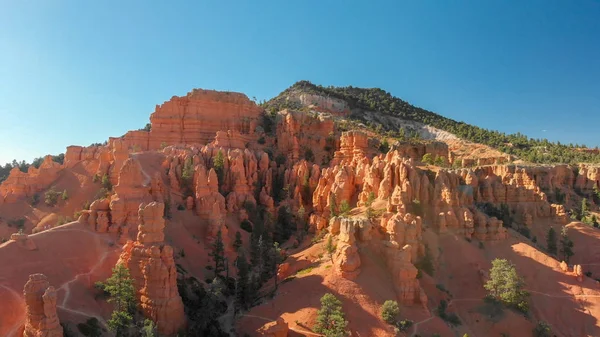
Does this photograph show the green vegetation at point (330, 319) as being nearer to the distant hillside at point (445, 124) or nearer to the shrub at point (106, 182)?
the shrub at point (106, 182)

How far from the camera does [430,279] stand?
31.4 m

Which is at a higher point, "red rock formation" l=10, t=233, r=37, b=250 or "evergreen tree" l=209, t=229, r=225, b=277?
"red rock formation" l=10, t=233, r=37, b=250

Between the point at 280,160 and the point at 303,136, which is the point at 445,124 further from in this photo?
the point at 280,160

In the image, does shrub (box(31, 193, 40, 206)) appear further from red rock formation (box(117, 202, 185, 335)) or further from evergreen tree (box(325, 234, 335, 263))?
evergreen tree (box(325, 234, 335, 263))

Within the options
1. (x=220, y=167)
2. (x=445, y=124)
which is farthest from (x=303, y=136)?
(x=445, y=124)

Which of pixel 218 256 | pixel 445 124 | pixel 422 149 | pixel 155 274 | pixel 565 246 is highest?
pixel 445 124

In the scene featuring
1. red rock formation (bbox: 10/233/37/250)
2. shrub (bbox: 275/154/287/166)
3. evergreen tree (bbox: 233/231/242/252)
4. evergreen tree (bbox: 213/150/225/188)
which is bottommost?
evergreen tree (bbox: 233/231/242/252)

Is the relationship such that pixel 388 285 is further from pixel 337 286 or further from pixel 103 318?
pixel 103 318

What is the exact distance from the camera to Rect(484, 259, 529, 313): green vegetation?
30.0m

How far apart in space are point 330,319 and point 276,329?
10.5ft

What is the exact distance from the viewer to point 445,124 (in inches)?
4564

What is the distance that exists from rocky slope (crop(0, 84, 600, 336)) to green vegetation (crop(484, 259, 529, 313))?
1.19m

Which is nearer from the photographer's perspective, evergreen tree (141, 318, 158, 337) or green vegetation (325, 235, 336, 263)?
evergreen tree (141, 318, 158, 337)

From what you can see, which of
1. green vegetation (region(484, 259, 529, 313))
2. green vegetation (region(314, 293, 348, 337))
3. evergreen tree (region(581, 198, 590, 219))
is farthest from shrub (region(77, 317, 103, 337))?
evergreen tree (region(581, 198, 590, 219))
